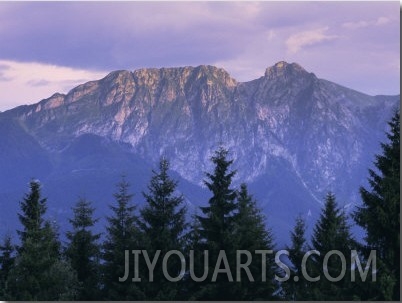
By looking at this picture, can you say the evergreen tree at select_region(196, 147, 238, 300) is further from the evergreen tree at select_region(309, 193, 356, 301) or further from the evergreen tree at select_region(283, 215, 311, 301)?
the evergreen tree at select_region(309, 193, 356, 301)

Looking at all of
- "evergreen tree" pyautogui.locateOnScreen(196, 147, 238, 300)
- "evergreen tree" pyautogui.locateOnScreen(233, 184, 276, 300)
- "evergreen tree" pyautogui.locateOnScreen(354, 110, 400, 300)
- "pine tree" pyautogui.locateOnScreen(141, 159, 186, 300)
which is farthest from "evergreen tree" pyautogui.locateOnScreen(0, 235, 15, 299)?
"evergreen tree" pyautogui.locateOnScreen(354, 110, 400, 300)

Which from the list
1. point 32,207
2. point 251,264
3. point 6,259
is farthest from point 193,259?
point 6,259

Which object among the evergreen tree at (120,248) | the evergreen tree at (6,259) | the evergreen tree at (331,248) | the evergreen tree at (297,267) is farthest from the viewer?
the evergreen tree at (6,259)

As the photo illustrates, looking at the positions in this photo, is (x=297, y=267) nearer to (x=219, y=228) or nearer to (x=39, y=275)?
(x=219, y=228)

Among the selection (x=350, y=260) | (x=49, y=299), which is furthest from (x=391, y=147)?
(x=49, y=299)

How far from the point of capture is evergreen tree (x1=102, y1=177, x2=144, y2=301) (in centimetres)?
3866

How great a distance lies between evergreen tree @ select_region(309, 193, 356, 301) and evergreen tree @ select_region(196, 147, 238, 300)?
16.0 ft

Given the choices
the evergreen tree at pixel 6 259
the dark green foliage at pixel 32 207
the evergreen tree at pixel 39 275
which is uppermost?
the dark green foliage at pixel 32 207

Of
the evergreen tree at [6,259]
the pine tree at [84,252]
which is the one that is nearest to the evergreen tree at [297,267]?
the pine tree at [84,252]

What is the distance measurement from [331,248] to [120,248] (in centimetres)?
1257

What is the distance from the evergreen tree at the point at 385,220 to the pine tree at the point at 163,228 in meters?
11.3

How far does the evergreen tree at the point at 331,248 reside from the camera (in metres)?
32.0

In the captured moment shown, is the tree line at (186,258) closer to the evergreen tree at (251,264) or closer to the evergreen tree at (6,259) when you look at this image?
the evergreen tree at (251,264)

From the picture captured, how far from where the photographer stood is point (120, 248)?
136 feet
